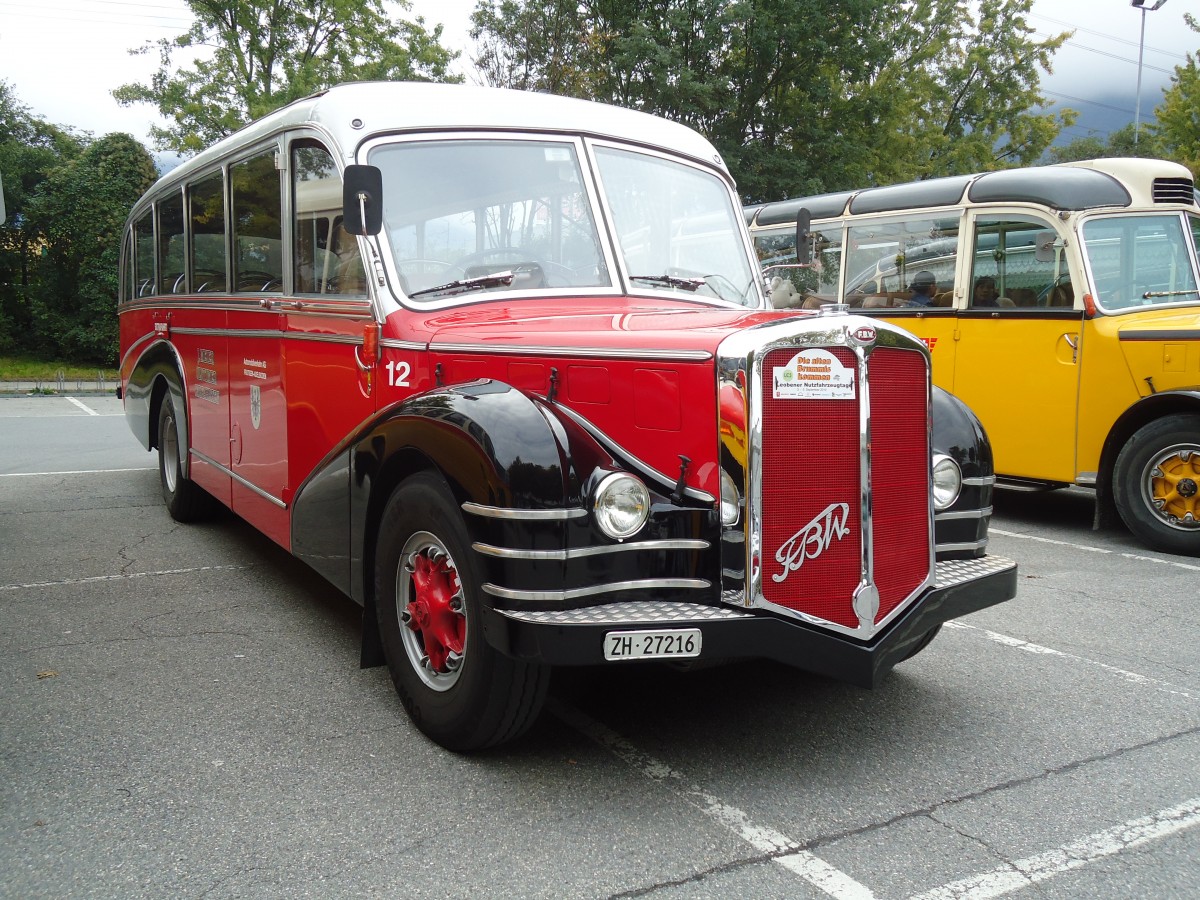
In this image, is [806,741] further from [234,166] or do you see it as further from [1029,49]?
[1029,49]

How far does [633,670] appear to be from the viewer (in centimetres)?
440

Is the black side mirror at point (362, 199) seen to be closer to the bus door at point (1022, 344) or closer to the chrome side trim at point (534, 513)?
the chrome side trim at point (534, 513)

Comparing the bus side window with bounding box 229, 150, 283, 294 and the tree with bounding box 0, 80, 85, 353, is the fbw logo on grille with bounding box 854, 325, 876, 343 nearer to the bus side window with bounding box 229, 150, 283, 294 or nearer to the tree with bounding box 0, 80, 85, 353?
the bus side window with bounding box 229, 150, 283, 294

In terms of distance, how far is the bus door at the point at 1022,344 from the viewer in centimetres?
765

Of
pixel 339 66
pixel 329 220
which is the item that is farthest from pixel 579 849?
pixel 339 66

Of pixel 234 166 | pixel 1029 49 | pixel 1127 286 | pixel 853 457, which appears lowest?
pixel 853 457

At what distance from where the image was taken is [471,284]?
4258 mm

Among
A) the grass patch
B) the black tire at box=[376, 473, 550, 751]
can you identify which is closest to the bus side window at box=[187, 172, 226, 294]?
the black tire at box=[376, 473, 550, 751]

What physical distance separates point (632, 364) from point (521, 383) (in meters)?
0.48

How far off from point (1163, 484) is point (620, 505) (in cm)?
548

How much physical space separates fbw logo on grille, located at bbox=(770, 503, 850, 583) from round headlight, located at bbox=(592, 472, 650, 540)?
458mm

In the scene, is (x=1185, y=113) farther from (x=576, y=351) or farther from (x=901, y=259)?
(x=576, y=351)

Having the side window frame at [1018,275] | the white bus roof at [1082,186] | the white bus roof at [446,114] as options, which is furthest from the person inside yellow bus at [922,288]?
the white bus roof at [446,114]

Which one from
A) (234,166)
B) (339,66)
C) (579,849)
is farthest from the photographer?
(339,66)
